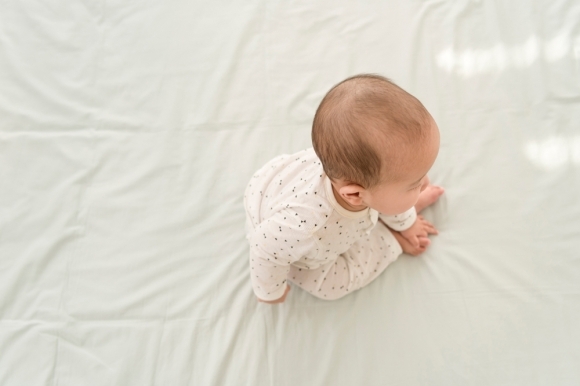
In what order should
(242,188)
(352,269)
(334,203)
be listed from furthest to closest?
(242,188) < (352,269) < (334,203)

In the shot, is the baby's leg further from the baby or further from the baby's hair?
the baby's hair

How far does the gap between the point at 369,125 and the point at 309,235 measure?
0.84 feet

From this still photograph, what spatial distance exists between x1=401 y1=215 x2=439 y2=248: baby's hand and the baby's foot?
0.09 feet

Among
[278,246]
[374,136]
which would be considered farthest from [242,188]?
[374,136]

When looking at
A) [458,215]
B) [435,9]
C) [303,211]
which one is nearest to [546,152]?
[458,215]

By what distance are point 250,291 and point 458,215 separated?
18.9 inches

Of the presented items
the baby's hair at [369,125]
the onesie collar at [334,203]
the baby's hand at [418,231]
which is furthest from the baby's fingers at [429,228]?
the baby's hair at [369,125]

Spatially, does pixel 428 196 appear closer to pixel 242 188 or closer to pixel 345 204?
pixel 345 204

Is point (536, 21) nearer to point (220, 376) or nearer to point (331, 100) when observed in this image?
point (331, 100)

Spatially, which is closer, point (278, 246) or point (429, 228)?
point (278, 246)

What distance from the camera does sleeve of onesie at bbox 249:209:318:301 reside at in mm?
803

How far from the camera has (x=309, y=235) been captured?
806mm

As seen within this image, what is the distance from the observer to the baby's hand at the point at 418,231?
0.98 meters

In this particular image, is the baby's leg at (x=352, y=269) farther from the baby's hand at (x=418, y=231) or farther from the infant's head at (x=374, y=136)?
the infant's head at (x=374, y=136)
